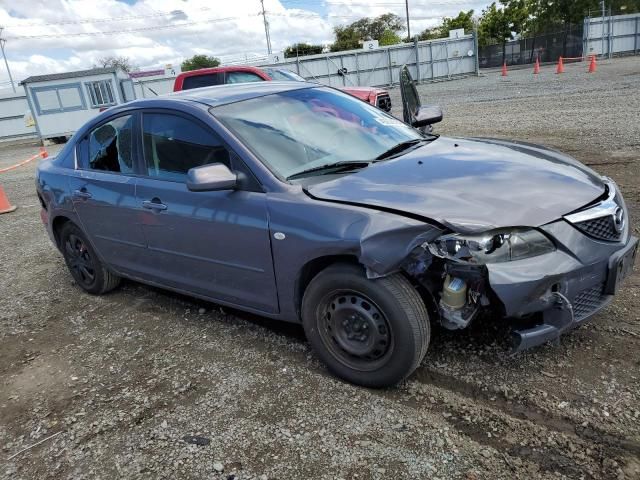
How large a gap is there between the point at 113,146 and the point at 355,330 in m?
2.53

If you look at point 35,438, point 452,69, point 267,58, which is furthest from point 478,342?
point 267,58

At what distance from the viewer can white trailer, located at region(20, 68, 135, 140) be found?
855 inches

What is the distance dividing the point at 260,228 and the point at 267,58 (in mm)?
38505

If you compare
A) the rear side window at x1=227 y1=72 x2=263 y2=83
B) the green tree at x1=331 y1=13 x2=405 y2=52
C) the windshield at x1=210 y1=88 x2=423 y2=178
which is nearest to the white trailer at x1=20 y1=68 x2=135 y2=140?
the rear side window at x1=227 y1=72 x2=263 y2=83

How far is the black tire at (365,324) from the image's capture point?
265cm

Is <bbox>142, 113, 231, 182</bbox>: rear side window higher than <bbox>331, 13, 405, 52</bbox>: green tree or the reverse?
the reverse

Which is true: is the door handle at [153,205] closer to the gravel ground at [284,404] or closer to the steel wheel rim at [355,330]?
the gravel ground at [284,404]

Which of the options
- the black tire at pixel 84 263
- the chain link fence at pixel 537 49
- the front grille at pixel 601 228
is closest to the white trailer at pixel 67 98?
the black tire at pixel 84 263

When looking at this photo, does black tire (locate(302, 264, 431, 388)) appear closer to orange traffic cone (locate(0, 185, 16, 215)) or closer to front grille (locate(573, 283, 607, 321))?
front grille (locate(573, 283, 607, 321))

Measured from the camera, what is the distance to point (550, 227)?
255 centimetres

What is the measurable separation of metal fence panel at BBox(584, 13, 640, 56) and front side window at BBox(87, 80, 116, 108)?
28484 millimetres

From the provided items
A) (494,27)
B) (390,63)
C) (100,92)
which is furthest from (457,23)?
(100,92)

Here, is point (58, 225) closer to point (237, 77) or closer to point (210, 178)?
point (210, 178)

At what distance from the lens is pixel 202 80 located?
1212 centimetres
